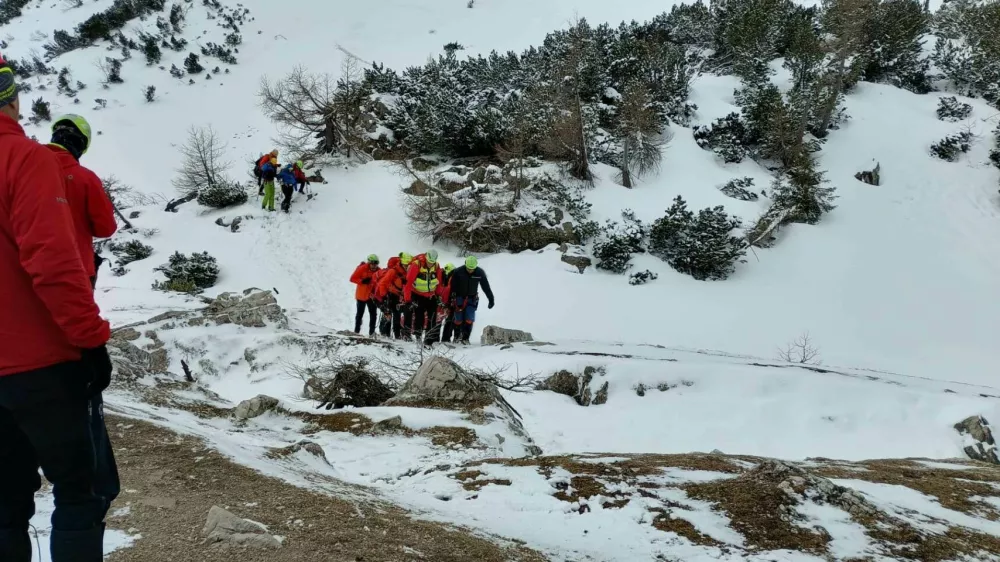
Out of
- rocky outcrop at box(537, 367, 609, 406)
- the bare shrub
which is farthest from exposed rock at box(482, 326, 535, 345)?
the bare shrub

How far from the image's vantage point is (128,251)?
1504 centimetres

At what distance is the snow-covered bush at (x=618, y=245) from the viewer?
598 inches

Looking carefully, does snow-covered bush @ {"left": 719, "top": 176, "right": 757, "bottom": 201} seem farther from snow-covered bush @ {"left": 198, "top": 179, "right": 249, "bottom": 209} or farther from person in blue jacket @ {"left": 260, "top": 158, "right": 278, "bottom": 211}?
snow-covered bush @ {"left": 198, "top": 179, "right": 249, "bottom": 209}

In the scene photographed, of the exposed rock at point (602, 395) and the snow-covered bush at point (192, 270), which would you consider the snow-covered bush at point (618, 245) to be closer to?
the exposed rock at point (602, 395)

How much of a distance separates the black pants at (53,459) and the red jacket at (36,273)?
0.25 ft

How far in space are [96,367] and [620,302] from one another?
12943 mm

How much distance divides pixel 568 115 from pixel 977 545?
16.3 meters

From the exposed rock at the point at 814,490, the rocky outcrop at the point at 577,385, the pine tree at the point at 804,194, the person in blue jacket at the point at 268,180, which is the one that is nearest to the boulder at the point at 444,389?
the rocky outcrop at the point at 577,385

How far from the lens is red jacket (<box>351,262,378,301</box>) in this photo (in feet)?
34.4

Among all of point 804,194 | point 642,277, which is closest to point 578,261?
point 642,277

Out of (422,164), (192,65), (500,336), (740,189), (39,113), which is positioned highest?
(192,65)

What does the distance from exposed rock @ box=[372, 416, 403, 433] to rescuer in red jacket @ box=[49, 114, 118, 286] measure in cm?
321

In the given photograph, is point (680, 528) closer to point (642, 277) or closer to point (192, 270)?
point (642, 277)

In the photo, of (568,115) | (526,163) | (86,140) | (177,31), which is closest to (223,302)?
(86,140)
